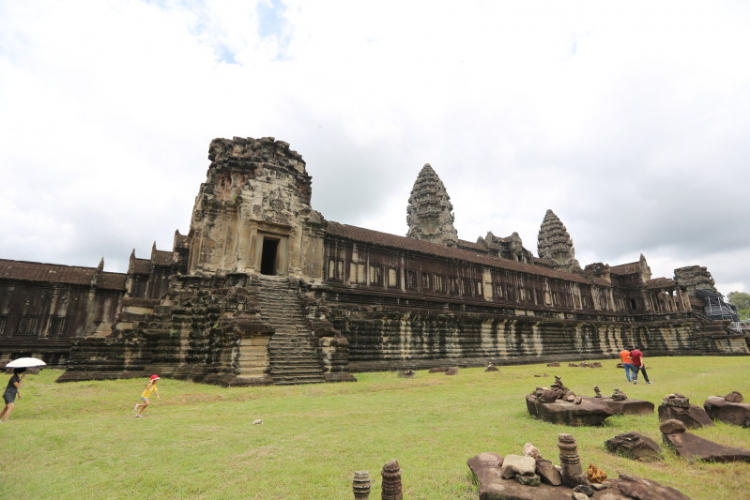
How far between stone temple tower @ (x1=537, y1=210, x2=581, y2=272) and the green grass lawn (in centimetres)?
5436

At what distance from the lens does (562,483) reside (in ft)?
12.3

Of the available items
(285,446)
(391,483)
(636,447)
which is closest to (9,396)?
(285,446)

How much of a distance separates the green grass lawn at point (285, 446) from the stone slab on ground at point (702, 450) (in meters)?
0.15

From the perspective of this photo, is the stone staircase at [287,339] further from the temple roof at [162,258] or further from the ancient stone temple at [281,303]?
the temple roof at [162,258]

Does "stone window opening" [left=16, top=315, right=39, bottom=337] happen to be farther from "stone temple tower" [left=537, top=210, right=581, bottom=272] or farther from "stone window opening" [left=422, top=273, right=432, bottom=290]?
"stone temple tower" [left=537, top=210, right=581, bottom=272]

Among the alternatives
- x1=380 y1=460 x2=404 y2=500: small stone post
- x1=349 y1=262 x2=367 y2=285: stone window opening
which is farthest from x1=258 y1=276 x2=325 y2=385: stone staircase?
x1=380 y1=460 x2=404 y2=500: small stone post

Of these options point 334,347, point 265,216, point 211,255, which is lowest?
point 334,347

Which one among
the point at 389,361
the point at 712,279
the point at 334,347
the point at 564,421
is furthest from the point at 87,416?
the point at 712,279

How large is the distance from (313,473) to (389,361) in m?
18.2

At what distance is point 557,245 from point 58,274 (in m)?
63.0

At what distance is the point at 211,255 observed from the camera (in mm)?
19000

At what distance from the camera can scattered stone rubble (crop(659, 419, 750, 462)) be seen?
4.56m

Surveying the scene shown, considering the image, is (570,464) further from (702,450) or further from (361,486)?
(702,450)

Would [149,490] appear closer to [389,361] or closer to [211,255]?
[211,255]
